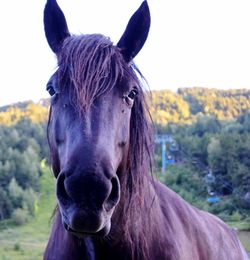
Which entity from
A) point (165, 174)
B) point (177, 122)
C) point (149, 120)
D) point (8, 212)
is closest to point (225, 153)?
point (165, 174)

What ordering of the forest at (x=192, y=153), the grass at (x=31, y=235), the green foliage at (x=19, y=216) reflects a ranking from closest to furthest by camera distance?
the grass at (x=31, y=235) → the forest at (x=192, y=153) → the green foliage at (x=19, y=216)

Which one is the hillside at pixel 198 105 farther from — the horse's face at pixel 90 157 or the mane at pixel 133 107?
the horse's face at pixel 90 157

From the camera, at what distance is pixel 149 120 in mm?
2996

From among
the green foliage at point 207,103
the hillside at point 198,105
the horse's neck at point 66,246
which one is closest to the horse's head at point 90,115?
the horse's neck at point 66,246

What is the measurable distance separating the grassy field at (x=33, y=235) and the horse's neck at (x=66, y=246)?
18.3 meters

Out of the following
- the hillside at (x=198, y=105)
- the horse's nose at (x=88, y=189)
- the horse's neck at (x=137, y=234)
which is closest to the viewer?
the horse's nose at (x=88, y=189)

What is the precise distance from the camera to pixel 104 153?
→ 225 centimetres

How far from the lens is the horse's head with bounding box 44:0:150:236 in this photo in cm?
215

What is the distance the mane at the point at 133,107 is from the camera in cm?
252

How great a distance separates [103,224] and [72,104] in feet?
2.20

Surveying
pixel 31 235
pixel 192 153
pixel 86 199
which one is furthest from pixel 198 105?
pixel 86 199

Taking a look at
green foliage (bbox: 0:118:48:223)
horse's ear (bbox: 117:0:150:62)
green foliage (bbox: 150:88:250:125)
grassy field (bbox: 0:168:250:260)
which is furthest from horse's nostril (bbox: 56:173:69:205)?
green foliage (bbox: 150:88:250:125)

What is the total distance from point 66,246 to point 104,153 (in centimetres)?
107

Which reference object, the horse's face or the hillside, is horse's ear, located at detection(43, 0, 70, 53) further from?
the hillside
